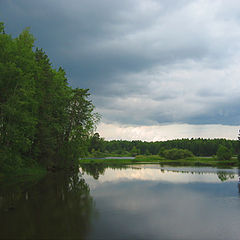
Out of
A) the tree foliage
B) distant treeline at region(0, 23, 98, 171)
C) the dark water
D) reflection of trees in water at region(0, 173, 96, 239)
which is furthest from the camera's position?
the tree foliage

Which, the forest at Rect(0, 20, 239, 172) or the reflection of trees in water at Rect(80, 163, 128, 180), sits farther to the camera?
the reflection of trees in water at Rect(80, 163, 128, 180)

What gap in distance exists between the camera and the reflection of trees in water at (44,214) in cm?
1236

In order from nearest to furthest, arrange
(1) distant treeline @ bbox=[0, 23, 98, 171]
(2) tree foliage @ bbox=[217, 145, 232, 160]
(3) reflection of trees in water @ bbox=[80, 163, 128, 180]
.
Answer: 1. (1) distant treeline @ bbox=[0, 23, 98, 171]
2. (3) reflection of trees in water @ bbox=[80, 163, 128, 180]
3. (2) tree foliage @ bbox=[217, 145, 232, 160]

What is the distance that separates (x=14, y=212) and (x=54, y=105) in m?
32.5

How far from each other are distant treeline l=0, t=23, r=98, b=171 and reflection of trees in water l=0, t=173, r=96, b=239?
10.0 meters

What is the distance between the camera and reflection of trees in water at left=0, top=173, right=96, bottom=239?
40.5ft

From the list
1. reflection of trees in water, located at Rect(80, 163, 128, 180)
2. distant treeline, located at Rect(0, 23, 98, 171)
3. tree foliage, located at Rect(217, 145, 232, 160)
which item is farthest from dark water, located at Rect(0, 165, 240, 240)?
tree foliage, located at Rect(217, 145, 232, 160)

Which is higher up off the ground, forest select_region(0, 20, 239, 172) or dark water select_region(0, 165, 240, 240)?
forest select_region(0, 20, 239, 172)

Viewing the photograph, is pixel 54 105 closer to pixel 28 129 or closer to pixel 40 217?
pixel 28 129

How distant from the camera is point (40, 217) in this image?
15.1 metres

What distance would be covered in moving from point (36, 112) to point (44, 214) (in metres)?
23.9

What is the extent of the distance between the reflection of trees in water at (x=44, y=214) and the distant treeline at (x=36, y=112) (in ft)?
32.9

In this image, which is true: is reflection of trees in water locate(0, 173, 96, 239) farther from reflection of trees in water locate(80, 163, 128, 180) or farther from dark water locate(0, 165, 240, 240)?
reflection of trees in water locate(80, 163, 128, 180)

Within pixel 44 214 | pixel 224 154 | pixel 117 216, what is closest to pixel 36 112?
pixel 44 214
